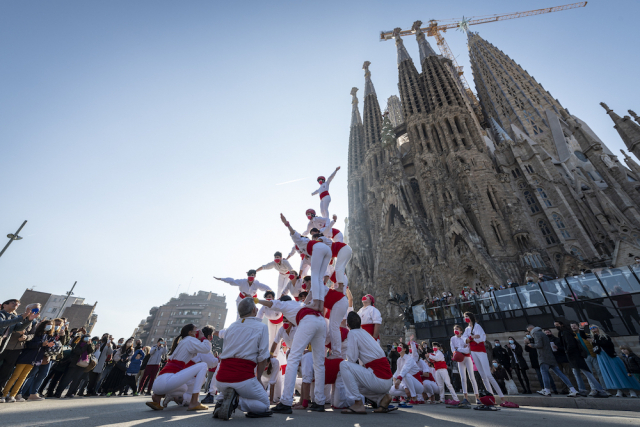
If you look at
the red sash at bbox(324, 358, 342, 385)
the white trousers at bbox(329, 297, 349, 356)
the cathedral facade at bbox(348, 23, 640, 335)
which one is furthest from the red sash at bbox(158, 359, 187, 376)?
the cathedral facade at bbox(348, 23, 640, 335)

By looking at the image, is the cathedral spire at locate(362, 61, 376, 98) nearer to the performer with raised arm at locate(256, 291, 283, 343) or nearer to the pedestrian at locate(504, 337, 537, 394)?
the pedestrian at locate(504, 337, 537, 394)

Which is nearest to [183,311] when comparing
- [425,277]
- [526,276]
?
[425,277]

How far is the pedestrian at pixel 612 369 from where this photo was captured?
6.64 m

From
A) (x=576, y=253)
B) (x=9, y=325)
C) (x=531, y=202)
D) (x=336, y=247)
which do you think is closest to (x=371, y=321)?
(x=336, y=247)

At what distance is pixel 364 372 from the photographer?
4.13 metres

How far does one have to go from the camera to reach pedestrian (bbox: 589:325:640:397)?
21.8 feet

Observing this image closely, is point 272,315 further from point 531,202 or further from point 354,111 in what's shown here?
point 354,111

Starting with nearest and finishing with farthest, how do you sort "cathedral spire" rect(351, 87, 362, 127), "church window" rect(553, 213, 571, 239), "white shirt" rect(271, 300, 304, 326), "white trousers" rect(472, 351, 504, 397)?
"white shirt" rect(271, 300, 304, 326), "white trousers" rect(472, 351, 504, 397), "church window" rect(553, 213, 571, 239), "cathedral spire" rect(351, 87, 362, 127)

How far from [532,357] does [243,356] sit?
928cm

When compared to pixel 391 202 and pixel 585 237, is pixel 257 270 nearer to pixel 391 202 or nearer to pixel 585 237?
pixel 585 237

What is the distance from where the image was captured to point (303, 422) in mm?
2881

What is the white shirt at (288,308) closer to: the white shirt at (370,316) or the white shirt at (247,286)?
the white shirt at (370,316)

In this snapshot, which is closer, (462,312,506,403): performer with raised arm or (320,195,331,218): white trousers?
(462,312,506,403): performer with raised arm

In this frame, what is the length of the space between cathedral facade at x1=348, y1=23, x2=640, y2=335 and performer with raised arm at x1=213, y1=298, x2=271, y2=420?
2207 centimetres
